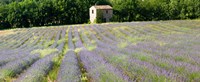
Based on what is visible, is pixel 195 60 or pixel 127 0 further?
pixel 127 0

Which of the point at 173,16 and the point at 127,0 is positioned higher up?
the point at 127,0

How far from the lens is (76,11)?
66.6 m

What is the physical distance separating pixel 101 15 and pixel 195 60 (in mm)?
53388

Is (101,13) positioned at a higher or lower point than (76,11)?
lower

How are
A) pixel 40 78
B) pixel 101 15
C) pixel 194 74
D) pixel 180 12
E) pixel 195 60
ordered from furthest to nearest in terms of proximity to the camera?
pixel 180 12 < pixel 101 15 < pixel 195 60 < pixel 40 78 < pixel 194 74

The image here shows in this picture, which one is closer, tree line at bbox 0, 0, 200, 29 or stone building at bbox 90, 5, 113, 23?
stone building at bbox 90, 5, 113, 23

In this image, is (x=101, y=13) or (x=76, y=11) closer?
(x=101, y=13)

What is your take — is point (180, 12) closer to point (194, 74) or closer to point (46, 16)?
point (46, 16)

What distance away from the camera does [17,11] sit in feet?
203

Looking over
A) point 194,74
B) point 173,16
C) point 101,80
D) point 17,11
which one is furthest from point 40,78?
point 173,16

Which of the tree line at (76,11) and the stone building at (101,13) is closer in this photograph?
the stone building at (101,13)

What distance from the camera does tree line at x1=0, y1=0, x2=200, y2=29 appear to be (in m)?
62.4

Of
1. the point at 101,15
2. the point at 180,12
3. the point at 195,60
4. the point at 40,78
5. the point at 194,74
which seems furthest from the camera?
the point at 180,12

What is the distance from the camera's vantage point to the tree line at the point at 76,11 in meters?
62.4
